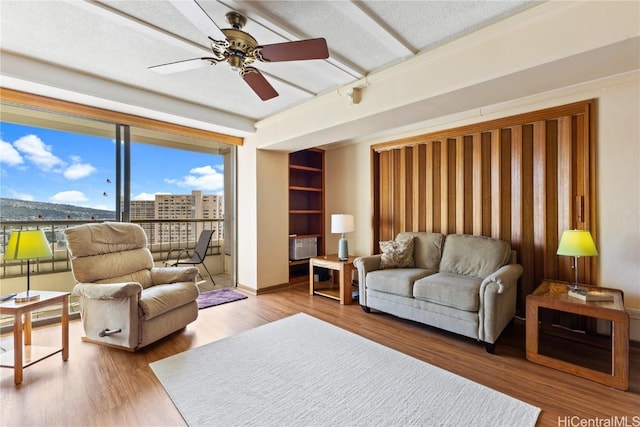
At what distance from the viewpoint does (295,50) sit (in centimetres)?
188

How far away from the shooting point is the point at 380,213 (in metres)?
4.62

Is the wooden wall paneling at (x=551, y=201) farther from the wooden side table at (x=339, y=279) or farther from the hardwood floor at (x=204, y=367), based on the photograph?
the wooden side table at (x=339, y=279)

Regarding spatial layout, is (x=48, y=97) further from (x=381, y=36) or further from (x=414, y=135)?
(x=414, y=135)

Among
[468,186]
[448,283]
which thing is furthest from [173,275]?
[468,186]

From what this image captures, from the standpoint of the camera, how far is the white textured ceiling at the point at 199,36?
6.38 ft

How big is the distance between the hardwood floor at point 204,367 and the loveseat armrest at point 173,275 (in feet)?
1.76

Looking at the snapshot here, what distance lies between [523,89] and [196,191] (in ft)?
A: 16.4

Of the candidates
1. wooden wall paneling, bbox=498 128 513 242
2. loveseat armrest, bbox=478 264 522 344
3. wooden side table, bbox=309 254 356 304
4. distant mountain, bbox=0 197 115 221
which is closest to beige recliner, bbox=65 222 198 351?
distant mountain, bbox=0 197 115 221

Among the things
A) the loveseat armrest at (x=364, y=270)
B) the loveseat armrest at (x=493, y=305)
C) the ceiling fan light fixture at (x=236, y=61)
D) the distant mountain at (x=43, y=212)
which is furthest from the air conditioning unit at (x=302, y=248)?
the ceiling fan light fixture at (x=236, y=61)

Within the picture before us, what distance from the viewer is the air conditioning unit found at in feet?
16.1

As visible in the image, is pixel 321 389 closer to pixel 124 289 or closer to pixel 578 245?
pixel 124 289

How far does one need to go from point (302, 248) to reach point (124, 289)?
2.87 meters

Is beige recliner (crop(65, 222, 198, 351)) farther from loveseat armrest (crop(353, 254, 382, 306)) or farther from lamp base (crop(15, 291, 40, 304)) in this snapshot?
loveseat armrest (crop(353, 254, 382, 306))

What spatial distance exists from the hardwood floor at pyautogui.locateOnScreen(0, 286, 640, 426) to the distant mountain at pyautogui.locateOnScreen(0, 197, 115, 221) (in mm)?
1264
